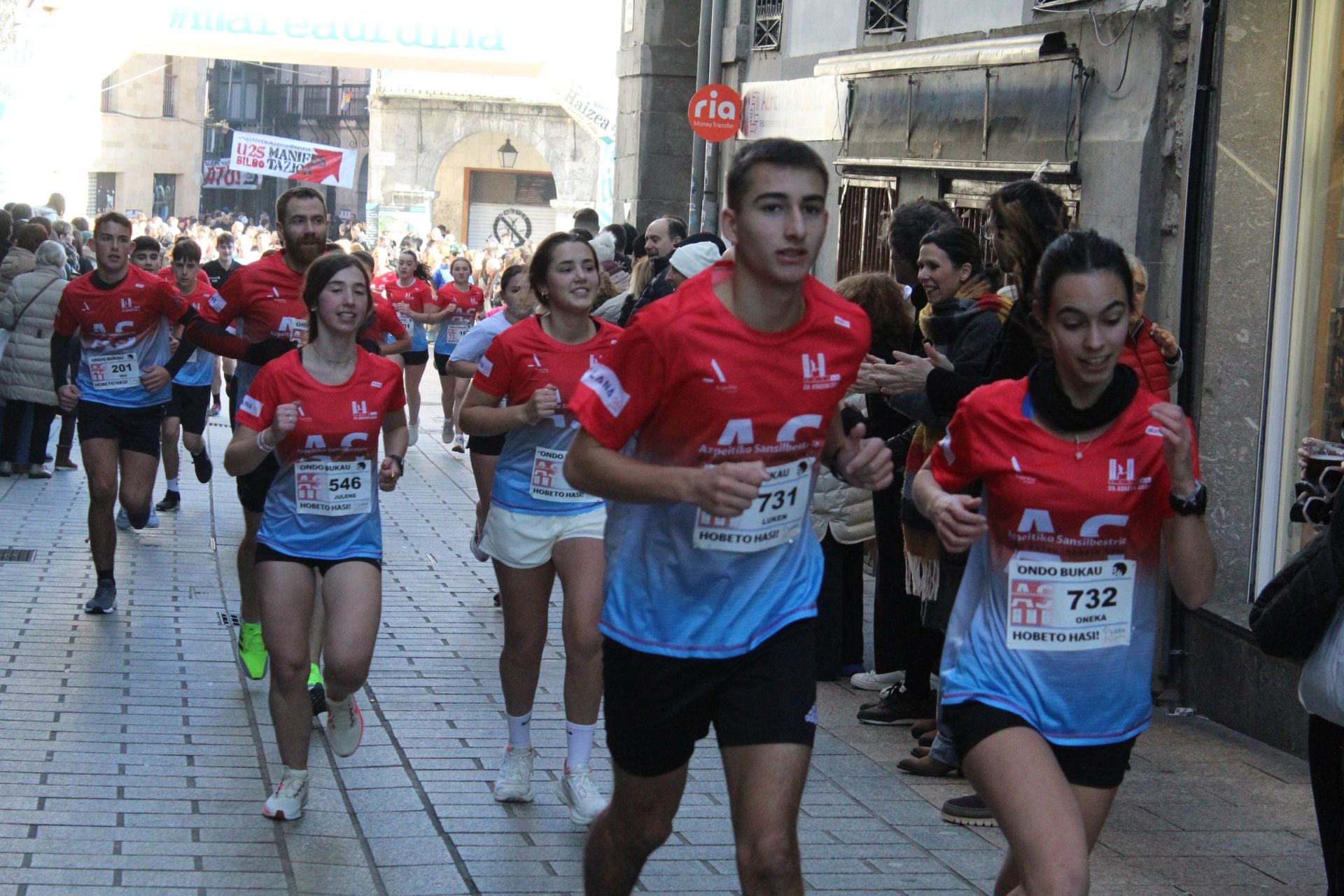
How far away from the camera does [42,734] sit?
6.48 metres

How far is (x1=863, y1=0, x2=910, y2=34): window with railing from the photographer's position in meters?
12.8

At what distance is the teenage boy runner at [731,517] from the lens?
3.65 metres

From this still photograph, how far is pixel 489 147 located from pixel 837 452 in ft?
164

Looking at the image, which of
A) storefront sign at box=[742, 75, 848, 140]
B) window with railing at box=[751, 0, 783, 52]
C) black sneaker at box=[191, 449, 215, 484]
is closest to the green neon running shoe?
black sneaker at box=[191, 449, 215, 484]

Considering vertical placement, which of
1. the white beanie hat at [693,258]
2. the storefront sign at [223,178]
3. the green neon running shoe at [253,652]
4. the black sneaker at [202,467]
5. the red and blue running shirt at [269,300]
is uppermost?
the storefront sign at [223,178]

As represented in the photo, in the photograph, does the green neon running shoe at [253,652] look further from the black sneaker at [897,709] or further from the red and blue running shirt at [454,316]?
the red and blue running shirt at [454,316]

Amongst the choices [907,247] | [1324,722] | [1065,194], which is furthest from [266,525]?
[1065,194]

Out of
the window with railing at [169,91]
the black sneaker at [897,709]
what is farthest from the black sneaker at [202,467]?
the window with railing at [169,91]

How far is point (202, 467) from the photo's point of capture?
1294cm

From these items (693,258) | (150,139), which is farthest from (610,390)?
(150,139)

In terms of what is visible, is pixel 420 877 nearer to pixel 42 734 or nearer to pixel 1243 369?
pixel 42 734

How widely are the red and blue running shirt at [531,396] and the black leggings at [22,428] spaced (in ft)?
27.9

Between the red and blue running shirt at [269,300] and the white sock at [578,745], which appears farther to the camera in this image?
the red and blue running shirt at [269,300]

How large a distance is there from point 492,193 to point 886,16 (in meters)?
41.4
